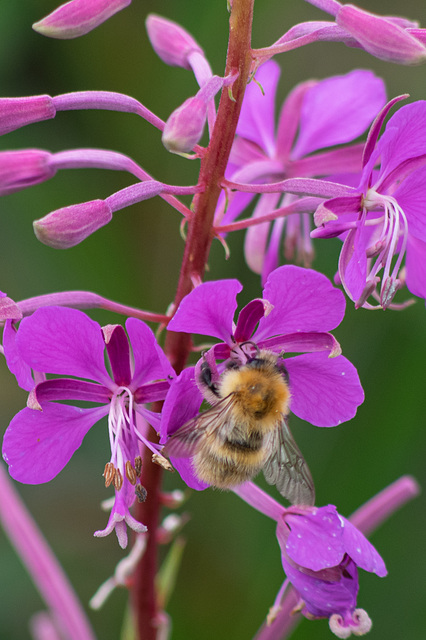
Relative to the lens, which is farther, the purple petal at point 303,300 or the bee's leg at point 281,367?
the bee's leg at point 281,367

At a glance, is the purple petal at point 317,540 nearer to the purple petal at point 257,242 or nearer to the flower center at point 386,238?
the flower center at point 386,238

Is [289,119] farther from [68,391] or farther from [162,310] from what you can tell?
[162,310]

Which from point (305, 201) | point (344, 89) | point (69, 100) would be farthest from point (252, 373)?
point (344, 89)

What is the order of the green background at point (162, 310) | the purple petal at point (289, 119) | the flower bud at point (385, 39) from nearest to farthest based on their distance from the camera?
the flower bud at point (385, 39), the purple petal at point (289, 119), the green background at point (162, 310)

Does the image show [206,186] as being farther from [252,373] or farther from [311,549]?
[311,549]

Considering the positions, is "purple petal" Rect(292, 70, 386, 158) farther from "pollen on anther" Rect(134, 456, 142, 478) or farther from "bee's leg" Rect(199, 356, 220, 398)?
"pollen on anther" Rect(134, 456, 142, 478)

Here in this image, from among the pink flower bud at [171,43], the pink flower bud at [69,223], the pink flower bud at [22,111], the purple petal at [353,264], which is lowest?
the purple petal at [353,264]

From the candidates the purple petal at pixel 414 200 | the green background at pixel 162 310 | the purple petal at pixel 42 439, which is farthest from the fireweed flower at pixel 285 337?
the green background at pixel 162 310

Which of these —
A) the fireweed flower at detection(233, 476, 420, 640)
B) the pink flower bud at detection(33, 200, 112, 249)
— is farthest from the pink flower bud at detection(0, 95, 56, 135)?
the fireweed flower at detection(233, 476, 420, 640)
